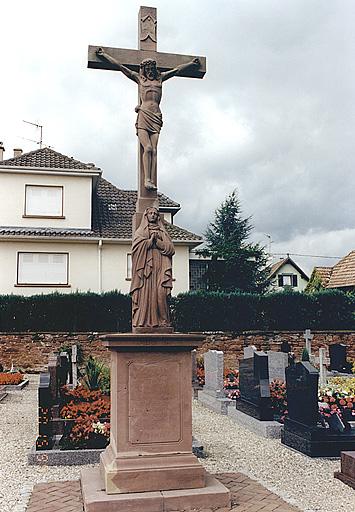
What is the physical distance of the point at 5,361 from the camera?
21250 millimetres

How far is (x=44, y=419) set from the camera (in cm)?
859

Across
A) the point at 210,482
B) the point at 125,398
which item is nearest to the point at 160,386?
the point at 125,398

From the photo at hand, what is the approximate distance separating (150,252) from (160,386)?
140 cm

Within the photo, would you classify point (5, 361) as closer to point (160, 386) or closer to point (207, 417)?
point (207, 417)

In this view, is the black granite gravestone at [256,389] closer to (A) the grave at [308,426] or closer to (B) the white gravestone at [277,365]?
(A) the grave at [308,426]

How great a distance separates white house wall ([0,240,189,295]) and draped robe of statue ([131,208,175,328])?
1831 centimetres

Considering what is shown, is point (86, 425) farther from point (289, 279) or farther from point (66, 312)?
point (289, 279)

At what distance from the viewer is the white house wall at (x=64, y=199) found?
2452cm

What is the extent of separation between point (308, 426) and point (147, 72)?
5.54 metres

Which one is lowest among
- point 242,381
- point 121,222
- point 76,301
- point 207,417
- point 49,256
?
point 207,417

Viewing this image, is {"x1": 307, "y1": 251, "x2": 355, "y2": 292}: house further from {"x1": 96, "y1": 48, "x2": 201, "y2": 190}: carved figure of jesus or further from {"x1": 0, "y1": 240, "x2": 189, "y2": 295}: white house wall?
{"x1": 96, "y1": 48, "x2": 201, "y2": 190}: carved figure of jesus

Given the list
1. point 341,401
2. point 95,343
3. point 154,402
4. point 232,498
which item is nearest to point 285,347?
point 95,343

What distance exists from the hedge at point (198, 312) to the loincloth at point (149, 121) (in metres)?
16.4

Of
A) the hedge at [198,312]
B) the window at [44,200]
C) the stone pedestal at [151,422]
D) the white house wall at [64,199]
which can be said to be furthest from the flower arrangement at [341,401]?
the window at [44,200]
